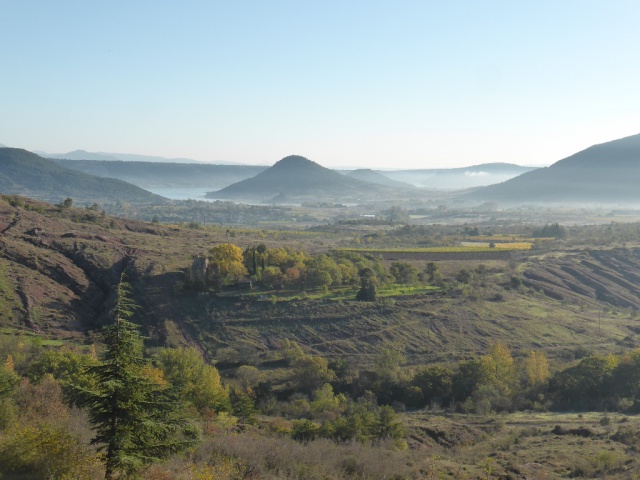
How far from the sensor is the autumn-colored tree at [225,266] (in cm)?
5203

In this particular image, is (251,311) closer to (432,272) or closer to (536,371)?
(432,272)

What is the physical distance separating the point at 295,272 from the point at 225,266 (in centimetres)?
640

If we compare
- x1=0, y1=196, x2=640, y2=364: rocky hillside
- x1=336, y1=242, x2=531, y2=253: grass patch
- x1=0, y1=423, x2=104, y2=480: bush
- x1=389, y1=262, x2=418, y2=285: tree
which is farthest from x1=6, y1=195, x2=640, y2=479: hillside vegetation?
x1=336, y1=242, x2=531, y2=253: grass patch

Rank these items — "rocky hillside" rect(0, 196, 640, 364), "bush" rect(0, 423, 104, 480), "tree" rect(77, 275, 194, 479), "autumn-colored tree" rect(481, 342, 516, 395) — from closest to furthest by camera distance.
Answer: "tree" rect(77, 275, 194, 479) → "bush" rect(0, 423, 104, 480) → "autumn-colored tree" rect(481, 342, 516, 395) → "rocky hillside" rect(0, 196, 640, 364)

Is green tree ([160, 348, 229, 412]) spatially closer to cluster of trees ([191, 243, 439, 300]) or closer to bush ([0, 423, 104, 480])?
bush ([0, 423, 104, 480])

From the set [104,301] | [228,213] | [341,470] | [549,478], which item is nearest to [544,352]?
[549,478]

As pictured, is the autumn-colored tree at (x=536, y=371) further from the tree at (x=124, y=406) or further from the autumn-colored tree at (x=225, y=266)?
the tree at (x=124, y=406)

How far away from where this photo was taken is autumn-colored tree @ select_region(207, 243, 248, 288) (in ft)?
171

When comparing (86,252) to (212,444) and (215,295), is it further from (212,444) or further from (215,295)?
(212,444)

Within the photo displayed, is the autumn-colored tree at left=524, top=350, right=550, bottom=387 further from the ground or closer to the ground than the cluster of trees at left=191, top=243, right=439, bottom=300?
closer to the ground

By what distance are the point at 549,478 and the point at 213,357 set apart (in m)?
27.3

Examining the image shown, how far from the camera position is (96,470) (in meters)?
13.9

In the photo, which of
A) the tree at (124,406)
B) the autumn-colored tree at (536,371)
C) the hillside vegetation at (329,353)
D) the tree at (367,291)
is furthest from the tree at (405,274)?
the tree at (124,406)

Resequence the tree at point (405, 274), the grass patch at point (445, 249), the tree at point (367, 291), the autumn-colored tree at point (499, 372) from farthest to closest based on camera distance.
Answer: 1. the grass patch at point (445, 249)
2. the tree at point (405, 274)
3. the tree at point (367, 291)
4. the autumn-colored tree at point (499, 372)
